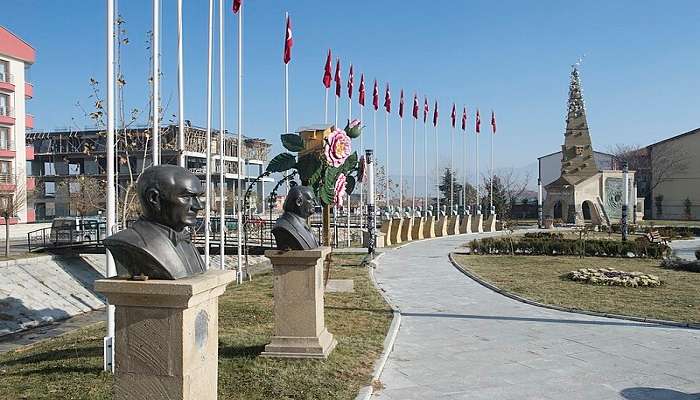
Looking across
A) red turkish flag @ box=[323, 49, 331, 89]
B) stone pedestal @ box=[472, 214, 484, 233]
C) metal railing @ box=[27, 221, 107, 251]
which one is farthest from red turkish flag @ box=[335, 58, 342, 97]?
stone pedestal @ box=[472, 214, 484, 233]

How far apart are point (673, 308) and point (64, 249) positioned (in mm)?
19315

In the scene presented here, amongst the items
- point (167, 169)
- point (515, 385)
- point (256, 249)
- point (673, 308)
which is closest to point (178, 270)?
point (167, 169)

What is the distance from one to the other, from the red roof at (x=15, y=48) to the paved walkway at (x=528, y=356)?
36580mm

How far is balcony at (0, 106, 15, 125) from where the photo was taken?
3697cm

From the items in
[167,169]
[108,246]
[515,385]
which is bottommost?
[515,385]

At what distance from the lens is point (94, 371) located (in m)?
6.90

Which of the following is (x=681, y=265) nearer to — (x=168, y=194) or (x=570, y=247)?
(x=570, y=247)

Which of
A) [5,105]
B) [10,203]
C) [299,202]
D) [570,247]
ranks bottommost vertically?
[570,247]

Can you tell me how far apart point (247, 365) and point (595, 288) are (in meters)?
10.1

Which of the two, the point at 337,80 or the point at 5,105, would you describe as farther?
the point at 5,105

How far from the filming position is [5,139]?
123 feet

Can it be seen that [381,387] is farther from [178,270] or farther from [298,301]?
[178,270]

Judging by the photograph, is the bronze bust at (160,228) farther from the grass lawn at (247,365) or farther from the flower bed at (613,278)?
the flower bed at (613,278)

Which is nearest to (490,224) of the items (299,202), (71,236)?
(71,236)
